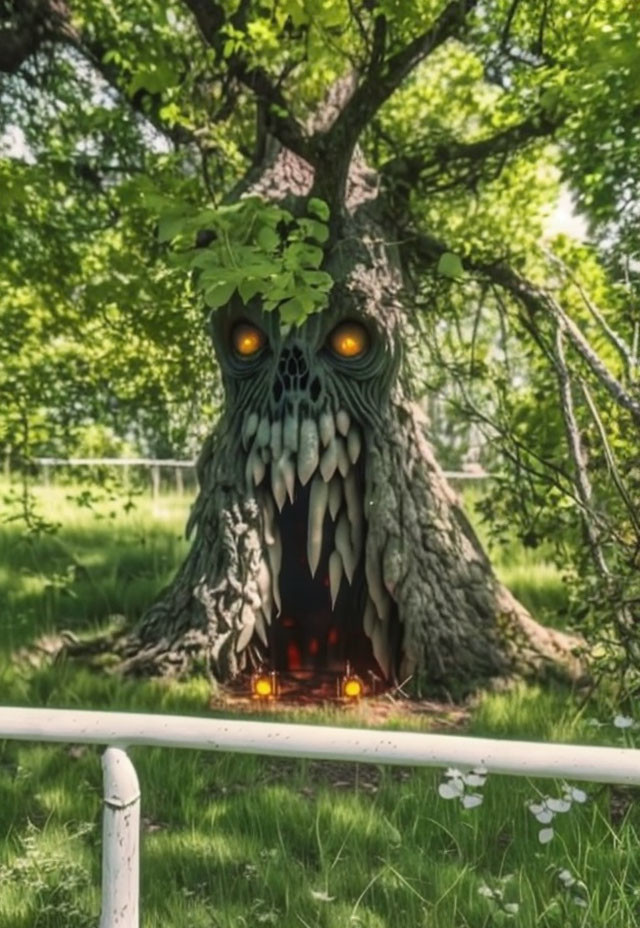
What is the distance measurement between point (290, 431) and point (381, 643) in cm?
116

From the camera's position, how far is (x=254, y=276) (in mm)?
3111

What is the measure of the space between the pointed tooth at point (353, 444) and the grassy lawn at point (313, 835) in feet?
3.85

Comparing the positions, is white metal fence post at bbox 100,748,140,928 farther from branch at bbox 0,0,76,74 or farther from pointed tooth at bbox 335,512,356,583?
branch at bbox 0,0,76,74

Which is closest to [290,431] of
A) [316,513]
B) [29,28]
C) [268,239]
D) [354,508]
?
[316,513]

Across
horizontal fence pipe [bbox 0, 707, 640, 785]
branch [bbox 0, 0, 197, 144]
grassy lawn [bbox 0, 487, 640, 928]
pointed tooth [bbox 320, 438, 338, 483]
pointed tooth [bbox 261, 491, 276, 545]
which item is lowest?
grassy lawn [bbox 0, 487, 640, 928]

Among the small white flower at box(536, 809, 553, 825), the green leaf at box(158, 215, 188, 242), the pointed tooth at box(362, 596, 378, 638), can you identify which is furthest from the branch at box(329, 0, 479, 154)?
the small white flower at box(536, 809, 553, 825)

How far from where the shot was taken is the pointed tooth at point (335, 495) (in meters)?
5.11

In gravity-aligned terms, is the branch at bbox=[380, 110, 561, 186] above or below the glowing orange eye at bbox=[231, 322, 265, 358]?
above

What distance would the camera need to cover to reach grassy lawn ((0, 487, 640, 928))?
266cm

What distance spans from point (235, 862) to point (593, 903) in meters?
1.01

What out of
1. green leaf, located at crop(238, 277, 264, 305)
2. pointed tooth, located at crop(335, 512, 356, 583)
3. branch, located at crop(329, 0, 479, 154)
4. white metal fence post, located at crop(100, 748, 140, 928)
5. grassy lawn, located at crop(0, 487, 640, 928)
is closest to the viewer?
white metal fence post, located at crop(100, 748, 140, 928)

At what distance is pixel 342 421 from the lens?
5062 millimetres

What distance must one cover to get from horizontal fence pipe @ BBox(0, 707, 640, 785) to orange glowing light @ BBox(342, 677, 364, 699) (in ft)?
10.7

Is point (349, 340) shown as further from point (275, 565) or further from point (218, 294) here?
point (218, 294)
